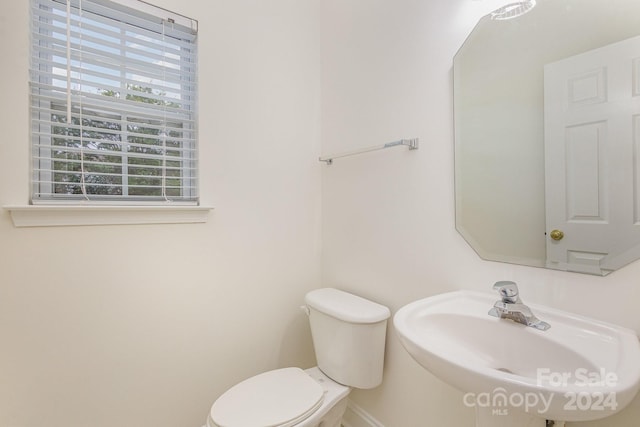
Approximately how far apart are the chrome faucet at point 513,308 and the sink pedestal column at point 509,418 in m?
0.23

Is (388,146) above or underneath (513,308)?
above

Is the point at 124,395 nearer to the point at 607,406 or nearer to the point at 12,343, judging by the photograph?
the point at 12,343

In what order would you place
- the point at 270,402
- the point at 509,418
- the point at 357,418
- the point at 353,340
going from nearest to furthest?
the point at 509,418 → the point at 270,402 → the point at 353,340 → the point at 357,418

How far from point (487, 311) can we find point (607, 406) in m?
0.41

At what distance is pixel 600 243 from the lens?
80 centimetres

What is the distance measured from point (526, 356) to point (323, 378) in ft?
2.78

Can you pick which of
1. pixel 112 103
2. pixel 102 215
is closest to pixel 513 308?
pixel 102 215

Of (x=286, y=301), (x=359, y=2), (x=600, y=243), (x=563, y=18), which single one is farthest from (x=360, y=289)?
(x=359, y=2)

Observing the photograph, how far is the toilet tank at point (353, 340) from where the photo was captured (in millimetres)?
1248

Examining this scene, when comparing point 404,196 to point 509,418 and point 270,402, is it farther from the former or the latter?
point 270,402

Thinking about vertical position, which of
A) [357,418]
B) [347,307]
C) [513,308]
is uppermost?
[513,308]

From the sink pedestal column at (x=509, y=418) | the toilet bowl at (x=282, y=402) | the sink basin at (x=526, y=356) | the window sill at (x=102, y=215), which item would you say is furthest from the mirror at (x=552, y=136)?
the window sill at (x=102, y=215)

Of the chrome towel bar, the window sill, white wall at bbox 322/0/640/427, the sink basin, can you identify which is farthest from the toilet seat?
the chrome towel bar

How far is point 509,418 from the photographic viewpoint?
74 cm
